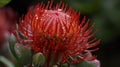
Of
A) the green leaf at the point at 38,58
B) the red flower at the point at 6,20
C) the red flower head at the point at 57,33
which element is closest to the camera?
the green leaf at the point at 38,58

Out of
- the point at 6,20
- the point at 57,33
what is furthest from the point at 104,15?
the point at 57,33

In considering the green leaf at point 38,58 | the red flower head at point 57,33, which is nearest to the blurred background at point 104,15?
the red flower head at point 57,33

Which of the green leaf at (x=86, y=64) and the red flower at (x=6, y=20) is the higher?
the red flower at (x=6, y=20)

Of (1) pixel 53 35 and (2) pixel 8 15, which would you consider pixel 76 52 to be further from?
(2) pixel 8 15

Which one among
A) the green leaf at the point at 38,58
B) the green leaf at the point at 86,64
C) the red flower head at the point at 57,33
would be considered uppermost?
the red flower head at the point at 57,33

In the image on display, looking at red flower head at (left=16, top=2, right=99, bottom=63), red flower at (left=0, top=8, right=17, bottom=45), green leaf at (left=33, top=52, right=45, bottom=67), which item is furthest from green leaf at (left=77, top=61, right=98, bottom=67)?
red flower at (left=0, top=8, right=17, bottom=45)

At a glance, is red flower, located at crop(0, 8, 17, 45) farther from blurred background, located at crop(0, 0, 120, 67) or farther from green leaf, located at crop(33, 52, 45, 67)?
green leaf, located at crop(33, 52, 45, 67)

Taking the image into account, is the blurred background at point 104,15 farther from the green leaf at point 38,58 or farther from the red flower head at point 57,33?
the green leaf at point 38,58

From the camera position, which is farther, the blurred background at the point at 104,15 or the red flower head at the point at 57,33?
the blurred background at the point at 104,15

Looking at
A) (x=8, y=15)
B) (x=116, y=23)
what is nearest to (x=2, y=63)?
(x=8, y=15)
